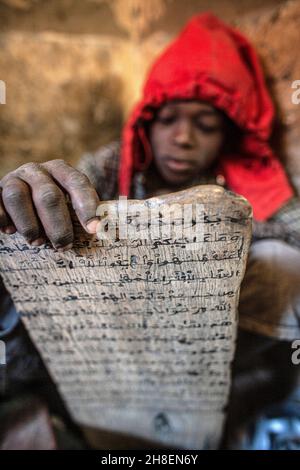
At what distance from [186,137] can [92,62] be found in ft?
1.75

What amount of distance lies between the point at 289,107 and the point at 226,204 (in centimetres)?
66

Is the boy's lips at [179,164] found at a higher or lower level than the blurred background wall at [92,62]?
lower

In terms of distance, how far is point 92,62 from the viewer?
108 cm

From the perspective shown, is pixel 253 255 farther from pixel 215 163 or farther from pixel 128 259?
pixel 215 163

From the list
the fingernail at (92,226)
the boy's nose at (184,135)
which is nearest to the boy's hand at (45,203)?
the fingernail at (92,226)

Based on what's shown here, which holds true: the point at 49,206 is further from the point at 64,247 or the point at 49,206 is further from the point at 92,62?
the point at 92,62

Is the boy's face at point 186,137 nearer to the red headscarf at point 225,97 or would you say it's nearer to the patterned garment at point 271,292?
the red headscarf at point 225,97

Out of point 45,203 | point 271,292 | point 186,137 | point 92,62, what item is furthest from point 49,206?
point 92,62

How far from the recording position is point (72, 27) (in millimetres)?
1019

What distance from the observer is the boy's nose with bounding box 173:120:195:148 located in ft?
2.56

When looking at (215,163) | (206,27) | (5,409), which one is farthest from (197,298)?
(206,27)

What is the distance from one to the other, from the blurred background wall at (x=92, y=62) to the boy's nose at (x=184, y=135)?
0.28 meters

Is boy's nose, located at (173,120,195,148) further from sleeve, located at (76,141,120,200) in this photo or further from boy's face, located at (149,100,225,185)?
sleeve, located at (76,141,120,200)

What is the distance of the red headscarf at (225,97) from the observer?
79cm
